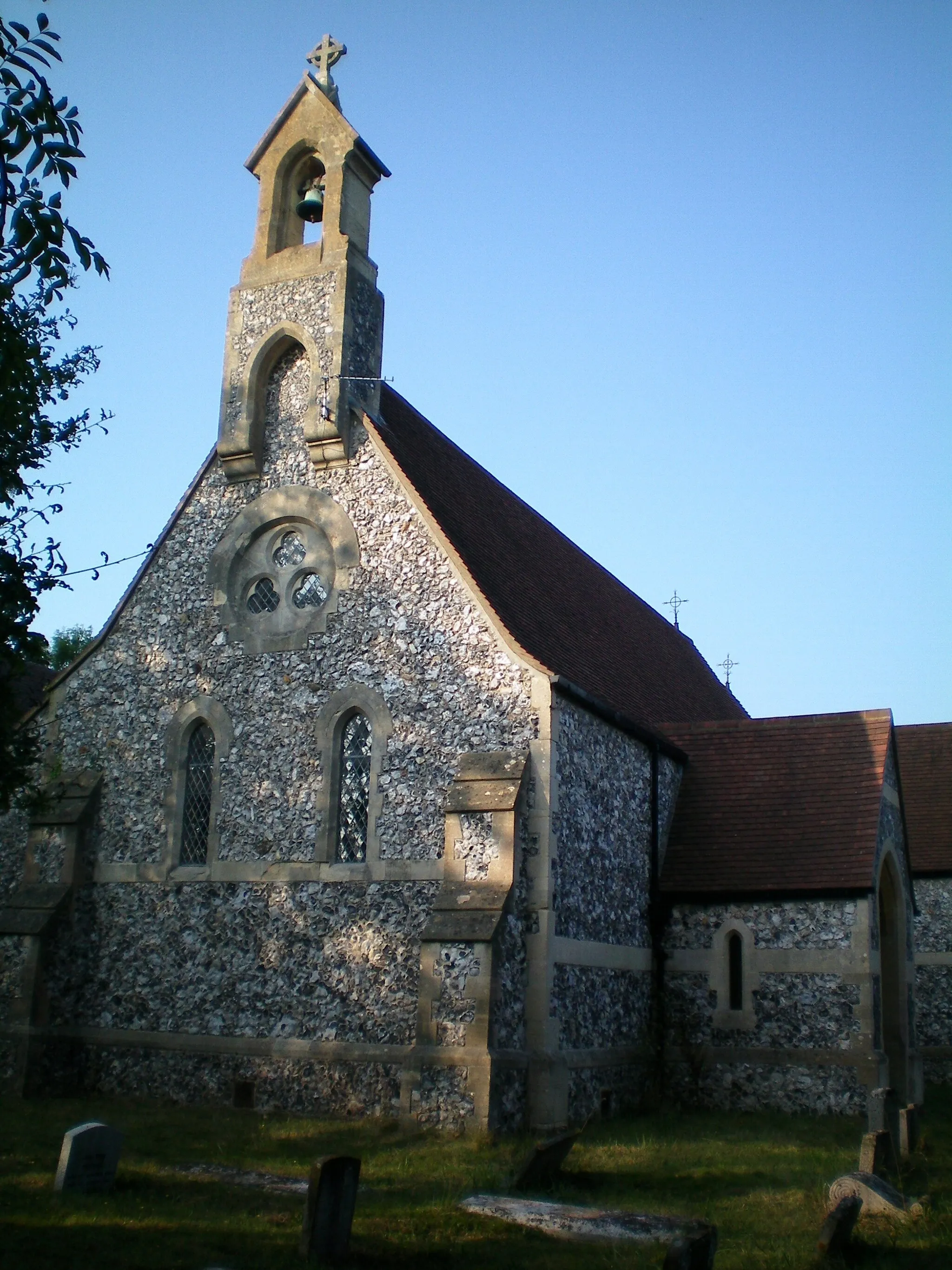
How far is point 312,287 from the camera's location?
1762 cm

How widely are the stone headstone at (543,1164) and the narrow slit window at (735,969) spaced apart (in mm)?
6693

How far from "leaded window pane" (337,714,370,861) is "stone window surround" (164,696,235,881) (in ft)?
5.48

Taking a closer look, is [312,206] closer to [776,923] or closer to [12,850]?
[12,850]

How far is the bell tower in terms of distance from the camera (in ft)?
56.4

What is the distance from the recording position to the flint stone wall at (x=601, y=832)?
15.2 meters

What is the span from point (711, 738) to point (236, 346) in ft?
30.3


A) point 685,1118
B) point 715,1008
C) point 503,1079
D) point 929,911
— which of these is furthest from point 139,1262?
point 929,911

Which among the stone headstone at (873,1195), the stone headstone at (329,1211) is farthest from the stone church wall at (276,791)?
the stone headstone at (329,1211)

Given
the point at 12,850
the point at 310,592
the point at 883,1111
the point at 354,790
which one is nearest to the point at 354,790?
the point at 354,790

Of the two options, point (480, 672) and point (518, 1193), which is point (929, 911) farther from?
point (518, 1193)

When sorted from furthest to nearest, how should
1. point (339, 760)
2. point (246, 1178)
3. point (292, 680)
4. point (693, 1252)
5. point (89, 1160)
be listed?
point (292, 680) < point (339, 760) < point (246, 1178) < point (89, 1160) < point (693, 1252)

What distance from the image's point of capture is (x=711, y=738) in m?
20.1

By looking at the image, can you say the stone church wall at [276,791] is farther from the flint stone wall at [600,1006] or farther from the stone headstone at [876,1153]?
the stone headstone at [876,1153]

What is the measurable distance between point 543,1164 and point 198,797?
25.7 ft
